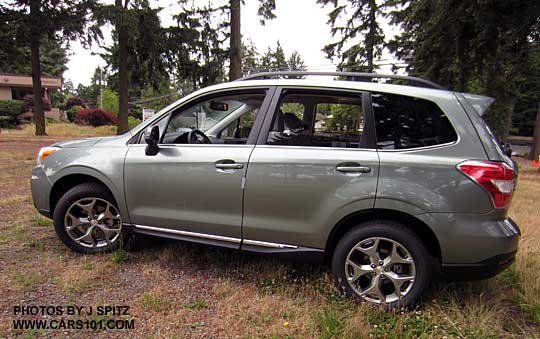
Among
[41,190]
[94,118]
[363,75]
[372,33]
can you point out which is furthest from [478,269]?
[94,118]

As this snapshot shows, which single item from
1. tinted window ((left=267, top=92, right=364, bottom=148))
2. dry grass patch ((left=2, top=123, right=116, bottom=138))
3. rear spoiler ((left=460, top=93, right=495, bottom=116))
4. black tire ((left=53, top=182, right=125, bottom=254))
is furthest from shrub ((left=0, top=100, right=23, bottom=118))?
rear spoiler ((left=460, top=93, right=495, bottom=116))

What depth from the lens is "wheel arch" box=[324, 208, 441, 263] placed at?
258cm

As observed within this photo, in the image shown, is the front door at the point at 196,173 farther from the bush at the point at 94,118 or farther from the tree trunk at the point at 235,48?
the bush at the point at 94,118

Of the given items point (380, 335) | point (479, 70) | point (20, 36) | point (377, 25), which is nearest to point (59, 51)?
point (20, 36)

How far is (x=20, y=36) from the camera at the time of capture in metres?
16.8

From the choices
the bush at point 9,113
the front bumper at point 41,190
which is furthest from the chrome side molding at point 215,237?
the bush at point 9,113

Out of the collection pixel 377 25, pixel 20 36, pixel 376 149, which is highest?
pixel 377 25

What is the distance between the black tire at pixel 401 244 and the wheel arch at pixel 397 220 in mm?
49

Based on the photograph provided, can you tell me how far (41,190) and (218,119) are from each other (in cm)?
200

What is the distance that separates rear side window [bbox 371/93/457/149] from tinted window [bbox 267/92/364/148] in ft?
0.57

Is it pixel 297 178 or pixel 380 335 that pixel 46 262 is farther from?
pixel 380 335

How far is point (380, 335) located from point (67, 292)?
97.9 inches

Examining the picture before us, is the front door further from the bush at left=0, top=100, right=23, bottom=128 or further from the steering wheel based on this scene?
the bush at left=0, top=100, right=23, bottom=128

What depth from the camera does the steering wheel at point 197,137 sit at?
3455mm
